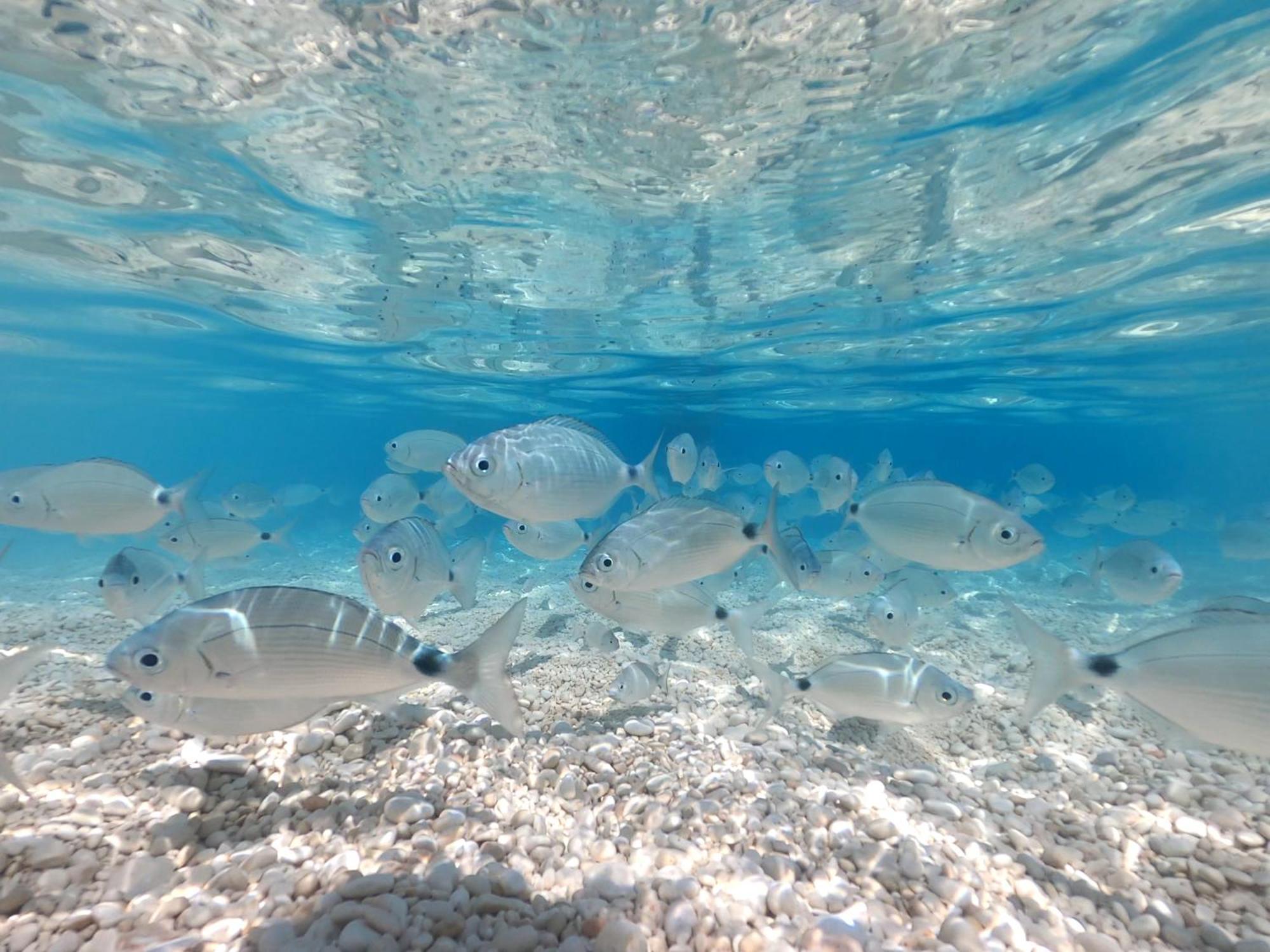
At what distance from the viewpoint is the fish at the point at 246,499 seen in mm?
11648

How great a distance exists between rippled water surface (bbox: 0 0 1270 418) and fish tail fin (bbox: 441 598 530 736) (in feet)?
24.4

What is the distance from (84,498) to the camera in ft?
16.5

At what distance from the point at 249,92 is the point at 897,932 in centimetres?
1178

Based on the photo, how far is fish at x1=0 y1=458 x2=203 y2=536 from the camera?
4.88 meters

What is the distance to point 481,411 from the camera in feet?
125

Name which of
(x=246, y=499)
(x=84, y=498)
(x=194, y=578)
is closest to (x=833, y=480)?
(x=194, y=578)

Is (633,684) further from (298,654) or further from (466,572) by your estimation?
(298,654)

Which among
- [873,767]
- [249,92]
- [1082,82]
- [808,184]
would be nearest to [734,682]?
[873,767]

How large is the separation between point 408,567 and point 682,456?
149 inches

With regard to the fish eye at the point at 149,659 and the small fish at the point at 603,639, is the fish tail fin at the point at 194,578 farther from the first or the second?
the small fish at the point at 603,639

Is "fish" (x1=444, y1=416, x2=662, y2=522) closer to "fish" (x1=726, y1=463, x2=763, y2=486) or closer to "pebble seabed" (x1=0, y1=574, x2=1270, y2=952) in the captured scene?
"pebble seabed" (x1=0, y1=574, x2=1270, y2=952)

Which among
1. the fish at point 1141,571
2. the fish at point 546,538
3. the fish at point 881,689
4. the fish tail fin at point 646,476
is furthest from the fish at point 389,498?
the fish at point 1141,571

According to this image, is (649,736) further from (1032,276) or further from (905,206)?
(1032,276)

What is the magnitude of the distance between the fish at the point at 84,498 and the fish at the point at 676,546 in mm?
4130
